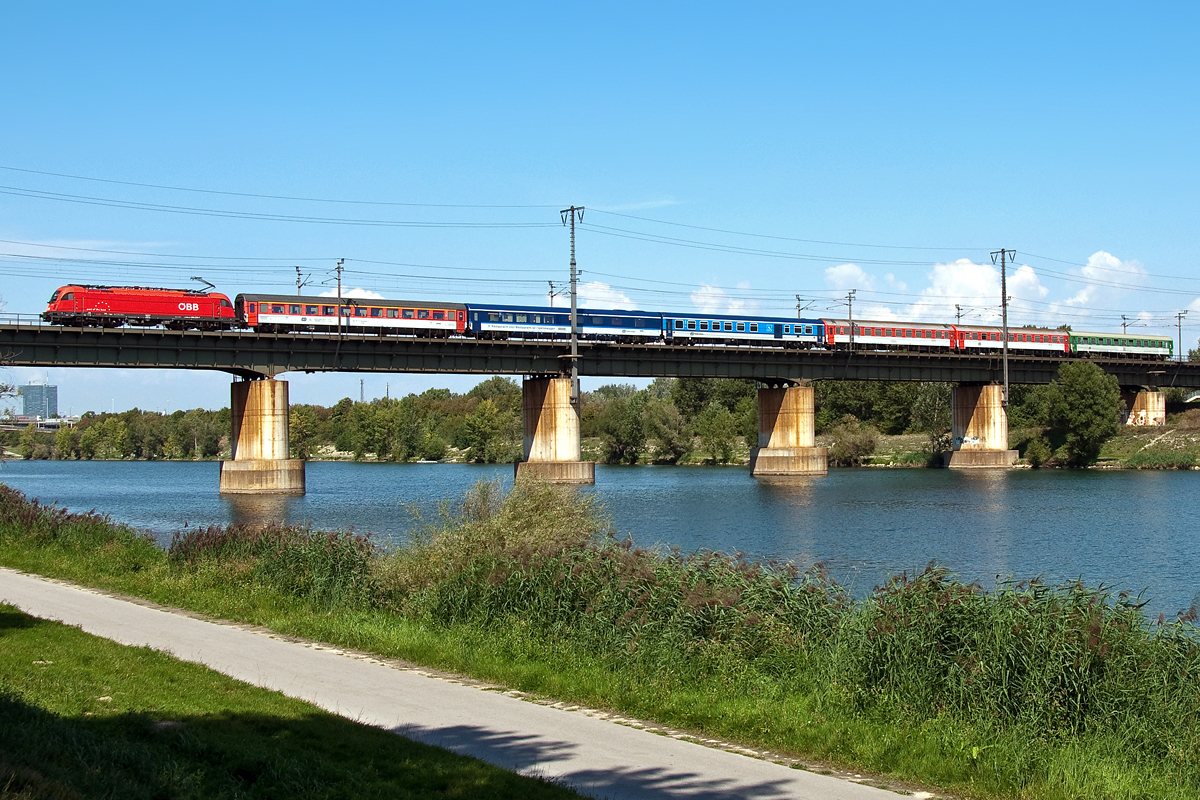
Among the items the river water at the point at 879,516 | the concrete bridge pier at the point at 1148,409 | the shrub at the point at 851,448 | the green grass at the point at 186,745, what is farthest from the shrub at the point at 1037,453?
the green grass at the point at 186,745

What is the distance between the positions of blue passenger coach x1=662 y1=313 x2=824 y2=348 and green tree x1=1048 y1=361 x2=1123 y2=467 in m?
24.5

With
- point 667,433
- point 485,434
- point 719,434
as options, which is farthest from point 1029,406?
point 485,434

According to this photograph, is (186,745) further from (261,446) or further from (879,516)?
(261,446)

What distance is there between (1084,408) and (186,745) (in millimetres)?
103552

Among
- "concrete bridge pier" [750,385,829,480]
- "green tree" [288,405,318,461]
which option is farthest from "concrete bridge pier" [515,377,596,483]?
"green tree" [288,405,318,461]

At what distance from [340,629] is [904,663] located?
9803mm

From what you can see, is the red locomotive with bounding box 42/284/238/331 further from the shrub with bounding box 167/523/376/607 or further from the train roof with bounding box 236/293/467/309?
the shrub with bounding box 167/523/376/607

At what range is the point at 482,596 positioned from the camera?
20312 millimetres

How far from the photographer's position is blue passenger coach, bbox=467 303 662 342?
283 ft

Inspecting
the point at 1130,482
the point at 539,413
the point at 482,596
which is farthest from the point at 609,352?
the point at 482,596

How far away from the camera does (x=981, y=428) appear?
106688 mm

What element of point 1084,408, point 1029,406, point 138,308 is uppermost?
point 138,308

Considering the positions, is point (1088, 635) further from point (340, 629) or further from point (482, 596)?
point (340, 629)

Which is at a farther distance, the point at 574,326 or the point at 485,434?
the point at 485,434
